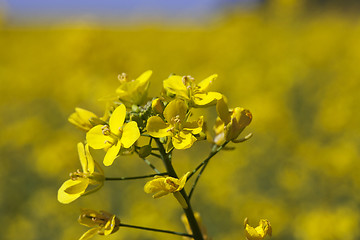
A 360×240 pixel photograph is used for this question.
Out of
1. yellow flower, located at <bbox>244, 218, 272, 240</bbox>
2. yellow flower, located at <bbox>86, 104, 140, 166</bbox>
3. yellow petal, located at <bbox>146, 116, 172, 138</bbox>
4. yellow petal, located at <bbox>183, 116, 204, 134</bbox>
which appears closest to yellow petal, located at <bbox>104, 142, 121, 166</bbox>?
yellow flower, located at <bbox>86, 104, 140, 166</bbox>

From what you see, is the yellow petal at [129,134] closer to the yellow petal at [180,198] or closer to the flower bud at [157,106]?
the flower bud at [157,106]

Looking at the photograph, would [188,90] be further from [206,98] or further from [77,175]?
[77,175]

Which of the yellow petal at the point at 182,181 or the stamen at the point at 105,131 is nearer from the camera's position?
the yellow petal at the point at 182,181

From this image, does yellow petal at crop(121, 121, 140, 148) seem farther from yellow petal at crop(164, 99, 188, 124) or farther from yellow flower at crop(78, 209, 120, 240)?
yellow flower at crop(78, 209, 120, 240)

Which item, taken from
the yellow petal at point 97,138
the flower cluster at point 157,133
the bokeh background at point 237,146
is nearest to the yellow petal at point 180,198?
the flower cluster at point 157,133

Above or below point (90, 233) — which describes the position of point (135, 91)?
above

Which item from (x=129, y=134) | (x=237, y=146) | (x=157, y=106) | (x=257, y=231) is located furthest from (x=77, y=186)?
(x=237, y=146)

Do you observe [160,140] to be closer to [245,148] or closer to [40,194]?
[40,194]
